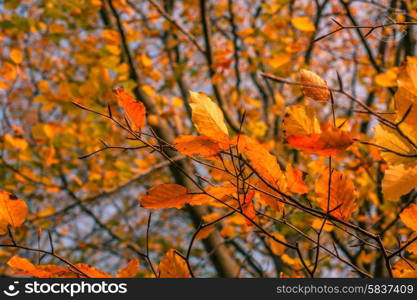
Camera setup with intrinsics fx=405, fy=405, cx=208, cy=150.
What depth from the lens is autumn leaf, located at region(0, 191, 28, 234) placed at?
2.27ft

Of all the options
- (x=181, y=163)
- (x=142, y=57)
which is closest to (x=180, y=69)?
(x=142, y=57)

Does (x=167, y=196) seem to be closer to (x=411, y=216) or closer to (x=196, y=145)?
(x=196, y=145)

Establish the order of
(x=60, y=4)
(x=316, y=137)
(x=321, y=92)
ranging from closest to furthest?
(x=316, y=137) < (x=321, y=92) < (x=60, y=4)

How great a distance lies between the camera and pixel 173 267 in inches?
29.0

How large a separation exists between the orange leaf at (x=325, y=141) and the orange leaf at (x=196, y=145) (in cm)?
16

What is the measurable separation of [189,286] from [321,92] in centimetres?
39

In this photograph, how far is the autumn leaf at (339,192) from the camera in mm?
679

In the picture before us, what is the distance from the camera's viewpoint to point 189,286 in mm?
693

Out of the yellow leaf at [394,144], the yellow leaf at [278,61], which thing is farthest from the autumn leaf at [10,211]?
the yellow leaf at [278,61]

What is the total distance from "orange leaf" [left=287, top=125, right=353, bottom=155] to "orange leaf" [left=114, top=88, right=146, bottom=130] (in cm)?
27

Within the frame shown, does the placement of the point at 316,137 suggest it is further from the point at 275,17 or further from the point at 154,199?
the point at 275,17

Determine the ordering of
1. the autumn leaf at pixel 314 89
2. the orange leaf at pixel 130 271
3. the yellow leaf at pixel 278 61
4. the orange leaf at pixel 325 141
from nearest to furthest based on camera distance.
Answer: the orange leaf at pixel 325 141
the autumn leaf at pixel 314 89
the orange leaf at pixel 130 271
the yellow leaf at pixel 278 61

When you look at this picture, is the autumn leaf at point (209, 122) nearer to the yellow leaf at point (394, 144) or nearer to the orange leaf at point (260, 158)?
the orange leaf at point (260, 158)

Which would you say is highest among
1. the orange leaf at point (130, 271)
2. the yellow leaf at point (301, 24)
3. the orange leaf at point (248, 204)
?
the yellow leaf at point (301, 24)
